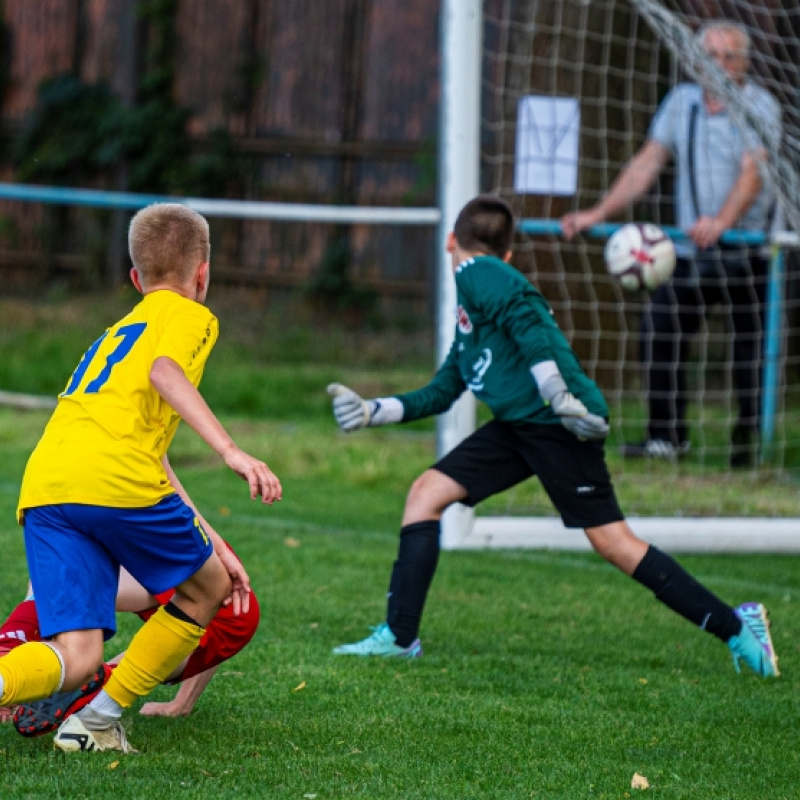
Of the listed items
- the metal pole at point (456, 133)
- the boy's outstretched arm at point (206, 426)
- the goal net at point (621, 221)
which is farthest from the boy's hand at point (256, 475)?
the goal net at point (621, 221)

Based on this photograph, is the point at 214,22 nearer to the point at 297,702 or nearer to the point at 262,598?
the point at 262,598

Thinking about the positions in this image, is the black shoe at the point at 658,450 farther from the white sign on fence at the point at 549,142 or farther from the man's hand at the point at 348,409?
the man's hand at the point at 348,409

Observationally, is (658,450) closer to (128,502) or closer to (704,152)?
(704,152)

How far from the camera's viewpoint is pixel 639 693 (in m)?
3.71

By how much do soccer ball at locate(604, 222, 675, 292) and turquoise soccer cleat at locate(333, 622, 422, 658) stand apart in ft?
9.34

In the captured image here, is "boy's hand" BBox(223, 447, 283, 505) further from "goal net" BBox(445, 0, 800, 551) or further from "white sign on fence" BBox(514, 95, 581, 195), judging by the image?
"white sign on fence" BBox(514, 95, 581, 195)

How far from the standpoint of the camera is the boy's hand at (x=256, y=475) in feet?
9.02

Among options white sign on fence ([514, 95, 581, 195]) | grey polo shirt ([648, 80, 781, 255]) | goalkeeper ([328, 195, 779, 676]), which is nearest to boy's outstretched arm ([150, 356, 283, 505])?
goalkeeper ([328, 195, 779, 676])

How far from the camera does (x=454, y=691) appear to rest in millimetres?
3668

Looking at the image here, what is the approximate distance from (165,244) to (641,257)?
3.74 m

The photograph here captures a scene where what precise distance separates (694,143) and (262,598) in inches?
152

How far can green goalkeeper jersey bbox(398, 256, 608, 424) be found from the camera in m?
3.99

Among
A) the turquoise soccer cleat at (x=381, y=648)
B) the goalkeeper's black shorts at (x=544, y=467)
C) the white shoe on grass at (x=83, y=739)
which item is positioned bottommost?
the turquoise soccer cleat at (x=381, y=648)

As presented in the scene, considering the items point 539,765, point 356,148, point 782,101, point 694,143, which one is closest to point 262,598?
point 539,765
